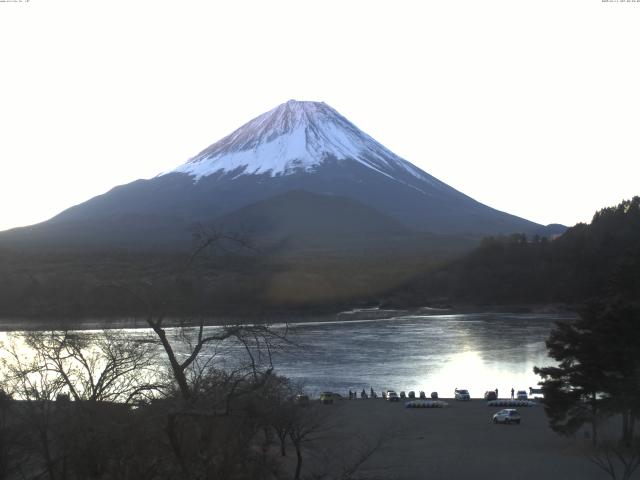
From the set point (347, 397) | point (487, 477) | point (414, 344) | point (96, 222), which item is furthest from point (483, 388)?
point (96, 222)

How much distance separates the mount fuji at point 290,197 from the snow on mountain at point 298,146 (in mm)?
107

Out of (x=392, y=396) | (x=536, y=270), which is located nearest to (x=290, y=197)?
(x=536, y=270)

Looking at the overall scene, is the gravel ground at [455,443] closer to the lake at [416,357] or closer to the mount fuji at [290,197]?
the lake at [416,357]

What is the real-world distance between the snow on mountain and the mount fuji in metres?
0.11

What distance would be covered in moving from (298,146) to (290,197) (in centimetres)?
1852

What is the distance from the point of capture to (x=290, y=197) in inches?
2736

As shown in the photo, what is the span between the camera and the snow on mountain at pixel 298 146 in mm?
84875

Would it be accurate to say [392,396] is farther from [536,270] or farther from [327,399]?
Answer: [536,270]

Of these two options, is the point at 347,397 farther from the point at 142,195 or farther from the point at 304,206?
the point at 142,195

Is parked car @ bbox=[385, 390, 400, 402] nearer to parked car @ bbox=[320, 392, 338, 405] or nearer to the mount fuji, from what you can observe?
parked car @ bbox=[320, 392, 338, 405]

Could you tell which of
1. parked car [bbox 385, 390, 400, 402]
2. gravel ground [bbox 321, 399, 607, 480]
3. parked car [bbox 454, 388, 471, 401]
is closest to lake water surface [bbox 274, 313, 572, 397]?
parked car [bbox 454, 388, 471, 401]

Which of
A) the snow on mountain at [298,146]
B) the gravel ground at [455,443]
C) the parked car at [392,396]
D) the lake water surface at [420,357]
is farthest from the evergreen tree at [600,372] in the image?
the snow on mountain at [298,146]

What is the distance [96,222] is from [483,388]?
49830mm

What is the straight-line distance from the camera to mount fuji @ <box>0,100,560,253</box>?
199 ft
